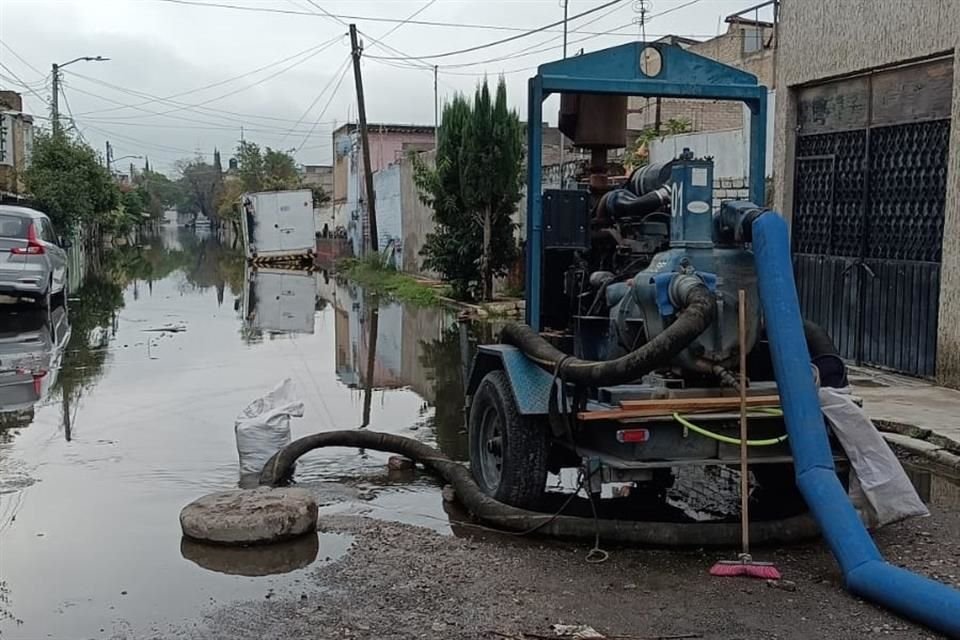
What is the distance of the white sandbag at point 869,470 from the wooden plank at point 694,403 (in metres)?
0.33

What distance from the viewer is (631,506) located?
22.9ft

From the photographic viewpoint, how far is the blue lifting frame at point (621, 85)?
22.6 ft

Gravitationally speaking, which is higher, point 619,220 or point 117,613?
point 619,220

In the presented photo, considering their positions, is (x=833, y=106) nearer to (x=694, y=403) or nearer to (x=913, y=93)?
(x=913, y=93)

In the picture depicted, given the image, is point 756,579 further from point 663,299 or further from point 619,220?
point 619,220

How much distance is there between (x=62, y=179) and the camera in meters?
37.8

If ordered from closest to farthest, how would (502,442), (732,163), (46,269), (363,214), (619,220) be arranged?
(502,442) < (619,220) < (732,163) < (46,269) < (363,214)

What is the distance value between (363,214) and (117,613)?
37.7 metres

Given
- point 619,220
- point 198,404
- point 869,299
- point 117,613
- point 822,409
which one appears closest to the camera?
point 117,613

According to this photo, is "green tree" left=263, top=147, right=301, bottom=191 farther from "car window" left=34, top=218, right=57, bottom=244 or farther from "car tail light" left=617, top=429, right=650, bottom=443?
"car tail light" left=617, top=429, right=650, bottom=443

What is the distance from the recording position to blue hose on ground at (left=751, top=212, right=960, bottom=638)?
194 inches

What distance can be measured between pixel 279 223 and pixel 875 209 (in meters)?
31.6

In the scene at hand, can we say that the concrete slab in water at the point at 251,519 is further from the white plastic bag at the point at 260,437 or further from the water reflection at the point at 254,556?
the white plastic bag at the point at 260,437

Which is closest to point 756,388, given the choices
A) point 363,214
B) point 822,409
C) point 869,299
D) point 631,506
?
point 822,409
